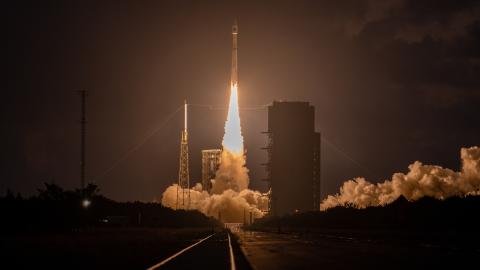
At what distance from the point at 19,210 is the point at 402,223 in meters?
62.0

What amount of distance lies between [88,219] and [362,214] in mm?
56320

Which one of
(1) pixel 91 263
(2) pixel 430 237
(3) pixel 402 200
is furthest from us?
(3) pixel 402 200

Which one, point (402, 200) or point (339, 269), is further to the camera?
point (402, 200)

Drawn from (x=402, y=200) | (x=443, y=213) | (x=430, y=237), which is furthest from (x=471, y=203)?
(x=402, y=200)

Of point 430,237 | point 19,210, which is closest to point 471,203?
point 430,237

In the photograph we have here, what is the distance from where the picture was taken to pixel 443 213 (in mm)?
92062

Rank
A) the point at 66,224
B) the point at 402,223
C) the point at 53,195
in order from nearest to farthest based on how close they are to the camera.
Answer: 1. the point at 402,223
2. the point at 66,224
3. the point at 53,195

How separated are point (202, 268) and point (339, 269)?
673 centimetres

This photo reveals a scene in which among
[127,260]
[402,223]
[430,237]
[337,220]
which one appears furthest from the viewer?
[337,220]

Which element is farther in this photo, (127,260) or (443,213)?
(443,213)

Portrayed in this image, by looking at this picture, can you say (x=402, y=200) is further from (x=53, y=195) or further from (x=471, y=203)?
(x=53, y=195)

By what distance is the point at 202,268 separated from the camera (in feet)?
112

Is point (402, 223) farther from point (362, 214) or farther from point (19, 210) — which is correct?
point (19, 210)

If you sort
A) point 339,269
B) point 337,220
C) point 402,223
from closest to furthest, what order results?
point 339,269 → point 402,223 → point 337,220
